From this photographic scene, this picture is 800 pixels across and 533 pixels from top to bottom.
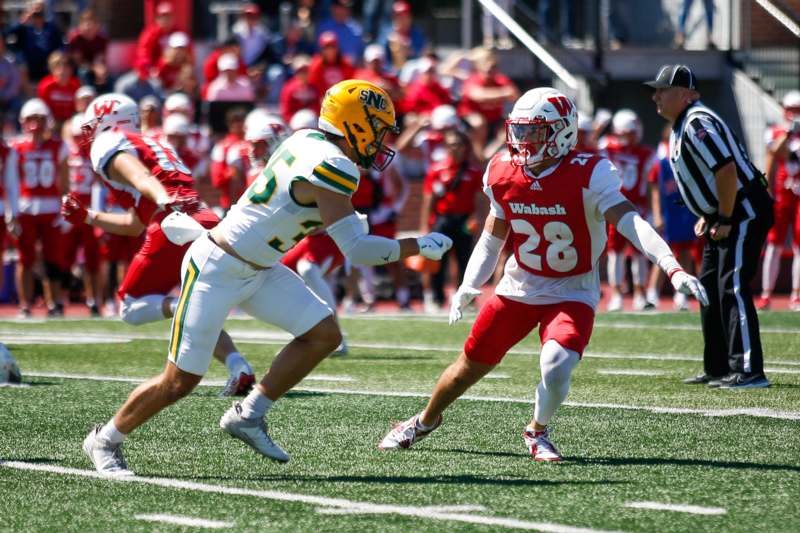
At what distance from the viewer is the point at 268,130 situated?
1020cm

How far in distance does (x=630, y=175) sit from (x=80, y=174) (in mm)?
5524

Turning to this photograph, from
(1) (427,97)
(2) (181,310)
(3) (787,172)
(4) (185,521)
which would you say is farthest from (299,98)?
(4) (185,521)

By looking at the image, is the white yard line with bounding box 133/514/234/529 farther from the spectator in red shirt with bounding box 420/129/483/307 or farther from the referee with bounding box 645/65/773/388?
the spectator in red shirt with bounding box 420/129/483/307

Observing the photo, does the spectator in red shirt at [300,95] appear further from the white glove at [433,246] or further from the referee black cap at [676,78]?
the white glove at [433,246]

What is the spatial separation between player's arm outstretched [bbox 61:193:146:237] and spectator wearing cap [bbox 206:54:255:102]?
28.9 ft

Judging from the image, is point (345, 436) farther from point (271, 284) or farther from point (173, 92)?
point (173, 92)

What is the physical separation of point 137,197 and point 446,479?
3.52 meters

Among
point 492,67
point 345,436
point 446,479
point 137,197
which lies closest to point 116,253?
point 492,67

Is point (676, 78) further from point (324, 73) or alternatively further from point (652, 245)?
point (324, 73)

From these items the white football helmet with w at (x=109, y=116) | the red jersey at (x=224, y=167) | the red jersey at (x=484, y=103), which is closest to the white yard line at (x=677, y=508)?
the white football helmet with w at (x=109, y=116)

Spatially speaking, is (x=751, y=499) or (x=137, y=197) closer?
(x=751, y=499)

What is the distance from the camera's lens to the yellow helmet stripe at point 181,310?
19.2ft

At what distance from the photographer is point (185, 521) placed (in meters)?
5.00

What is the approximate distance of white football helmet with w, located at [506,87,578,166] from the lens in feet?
20.8
